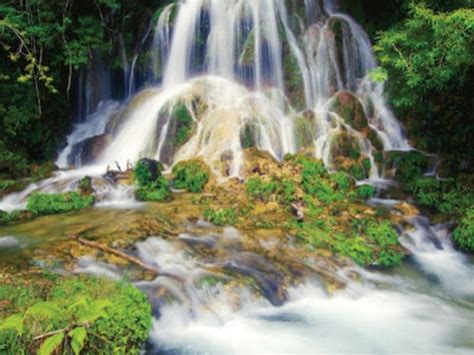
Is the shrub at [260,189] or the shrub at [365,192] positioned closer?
the shrub at [260,189]

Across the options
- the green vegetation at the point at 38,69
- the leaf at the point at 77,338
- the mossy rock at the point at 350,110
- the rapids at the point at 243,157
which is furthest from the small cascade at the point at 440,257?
the green vegetation at the point at 38,69

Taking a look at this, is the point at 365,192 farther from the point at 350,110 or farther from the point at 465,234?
the point at 350,110

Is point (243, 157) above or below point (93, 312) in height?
above

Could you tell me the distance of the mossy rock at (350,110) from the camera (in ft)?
45.7

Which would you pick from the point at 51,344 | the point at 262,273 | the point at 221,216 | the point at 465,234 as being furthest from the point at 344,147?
the point at 51,344

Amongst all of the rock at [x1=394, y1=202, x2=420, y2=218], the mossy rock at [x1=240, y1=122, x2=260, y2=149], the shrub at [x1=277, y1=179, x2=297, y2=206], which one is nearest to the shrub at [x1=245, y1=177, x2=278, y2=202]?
the shrub at [x1=277, y1=179, x2=297, y2=206]

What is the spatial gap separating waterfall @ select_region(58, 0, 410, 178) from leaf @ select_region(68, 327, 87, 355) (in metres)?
8.01

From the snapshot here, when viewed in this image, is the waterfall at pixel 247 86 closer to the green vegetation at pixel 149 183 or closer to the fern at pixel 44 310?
the green vegetation at pixel 149 183

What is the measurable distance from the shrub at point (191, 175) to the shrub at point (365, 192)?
12.8 feet

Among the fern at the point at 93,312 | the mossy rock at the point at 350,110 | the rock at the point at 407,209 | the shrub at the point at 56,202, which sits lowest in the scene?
the fern at the point at 93,312

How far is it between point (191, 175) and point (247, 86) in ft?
17.8

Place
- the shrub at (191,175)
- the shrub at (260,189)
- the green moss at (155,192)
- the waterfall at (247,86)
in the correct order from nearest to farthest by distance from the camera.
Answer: the shrub at (260,189) → the green moss at (155,192) → the shrub at (191,175) → the waterfall at (247,86)

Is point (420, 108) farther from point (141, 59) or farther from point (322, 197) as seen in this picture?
point (141, 59)

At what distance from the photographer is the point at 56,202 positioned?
9961 millimetres
